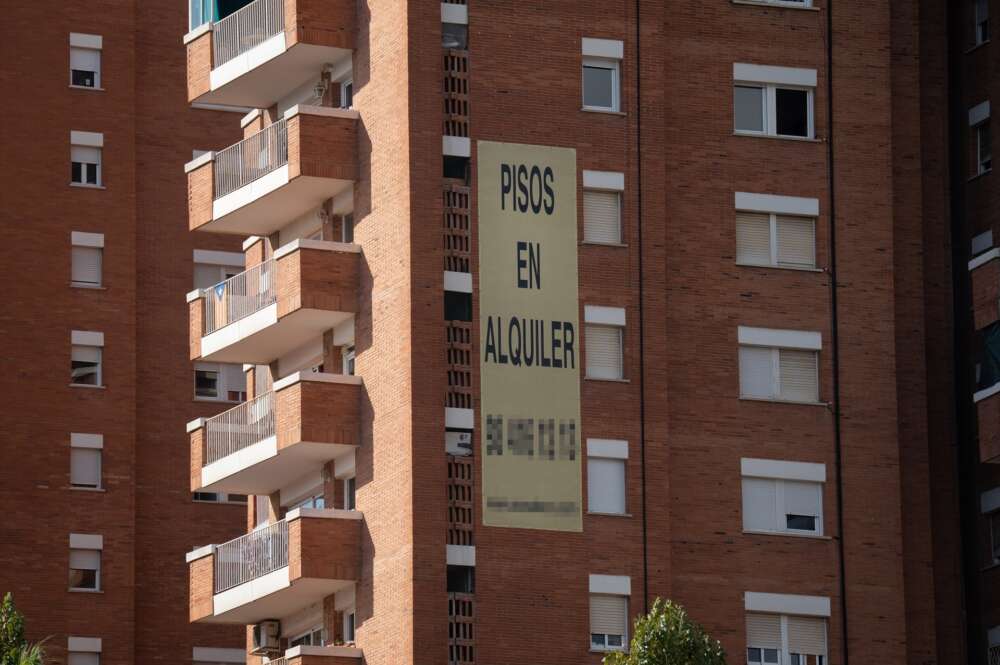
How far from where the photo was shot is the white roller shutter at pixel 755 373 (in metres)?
66.4

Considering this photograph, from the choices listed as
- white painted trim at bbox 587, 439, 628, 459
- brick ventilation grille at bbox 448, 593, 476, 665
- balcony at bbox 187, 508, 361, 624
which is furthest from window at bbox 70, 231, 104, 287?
brick ventilation grille at bbox 448, 593, 476, 665

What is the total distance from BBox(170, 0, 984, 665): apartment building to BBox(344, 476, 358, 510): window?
13cm

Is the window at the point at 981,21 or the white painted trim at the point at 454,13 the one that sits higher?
the window at the point at 981,21

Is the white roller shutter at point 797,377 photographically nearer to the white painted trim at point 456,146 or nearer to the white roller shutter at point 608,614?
the white roller shutter at point 608,614

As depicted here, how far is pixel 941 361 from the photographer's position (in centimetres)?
6931

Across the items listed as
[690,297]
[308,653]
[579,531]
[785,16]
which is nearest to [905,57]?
[785,16]

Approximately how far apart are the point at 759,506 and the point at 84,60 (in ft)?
86.9

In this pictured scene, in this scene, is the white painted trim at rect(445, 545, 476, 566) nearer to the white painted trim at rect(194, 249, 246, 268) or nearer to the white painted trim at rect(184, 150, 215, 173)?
the white painted trim at rect(184, 150, 215, 173)

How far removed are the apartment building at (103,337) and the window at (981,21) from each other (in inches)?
879

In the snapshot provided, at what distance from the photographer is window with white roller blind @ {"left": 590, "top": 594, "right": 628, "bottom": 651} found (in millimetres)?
63031

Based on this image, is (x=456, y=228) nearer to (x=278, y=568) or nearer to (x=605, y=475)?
(x=605, y=475)

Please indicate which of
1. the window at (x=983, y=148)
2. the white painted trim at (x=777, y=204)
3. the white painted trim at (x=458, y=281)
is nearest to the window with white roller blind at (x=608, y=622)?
the white painted trim at (x=458, y=281)

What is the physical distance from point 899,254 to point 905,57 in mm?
4577

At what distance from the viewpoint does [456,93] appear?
64.9 m
